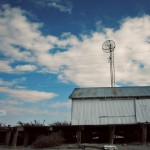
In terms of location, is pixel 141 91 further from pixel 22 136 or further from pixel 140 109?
pixel 22 136

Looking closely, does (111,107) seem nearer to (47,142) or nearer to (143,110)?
(143,110)

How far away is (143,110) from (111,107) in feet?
12.8

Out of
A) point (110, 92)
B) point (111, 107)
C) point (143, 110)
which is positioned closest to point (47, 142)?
point (111, 107)

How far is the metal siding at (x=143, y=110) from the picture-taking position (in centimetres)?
3233

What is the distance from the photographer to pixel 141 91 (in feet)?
116

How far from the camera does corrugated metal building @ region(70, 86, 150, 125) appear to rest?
3247cm

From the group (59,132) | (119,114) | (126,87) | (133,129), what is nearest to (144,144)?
(133,129)

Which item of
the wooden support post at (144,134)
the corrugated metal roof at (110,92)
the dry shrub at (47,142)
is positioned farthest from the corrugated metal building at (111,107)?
the dry shrub at (47,142)

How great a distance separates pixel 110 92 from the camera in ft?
117

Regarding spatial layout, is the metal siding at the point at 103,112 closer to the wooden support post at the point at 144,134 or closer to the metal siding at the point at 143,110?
the metal siding at the point at 143,110

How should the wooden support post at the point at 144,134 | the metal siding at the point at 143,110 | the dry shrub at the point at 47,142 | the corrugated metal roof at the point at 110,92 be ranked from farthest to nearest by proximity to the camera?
the corrugated metal roof at the point at 110,92
the metal siding at the point at 143,110
the wooden support post at the point at 144,134
the dry shrub at the point at 47,142

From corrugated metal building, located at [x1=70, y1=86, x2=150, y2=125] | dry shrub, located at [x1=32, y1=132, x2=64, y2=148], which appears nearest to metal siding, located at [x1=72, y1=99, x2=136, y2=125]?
corrugated metal building, located at [x1=70, y1=86, x2=150, y2=125]

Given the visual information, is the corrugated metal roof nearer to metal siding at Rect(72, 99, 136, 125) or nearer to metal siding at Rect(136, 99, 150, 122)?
metal siding at Rect(72, 99, 136, 125)

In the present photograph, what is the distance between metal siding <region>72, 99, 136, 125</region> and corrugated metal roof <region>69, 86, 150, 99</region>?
0.95m
